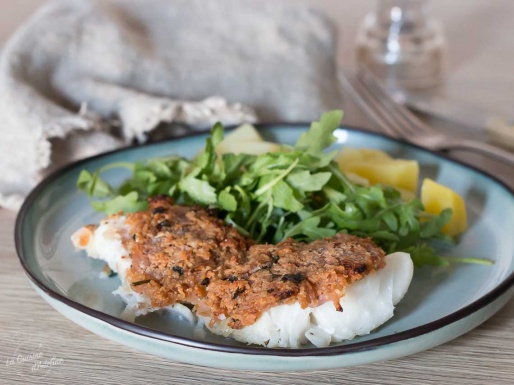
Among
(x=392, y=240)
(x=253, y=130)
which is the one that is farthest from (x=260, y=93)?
(x=392, y=240)

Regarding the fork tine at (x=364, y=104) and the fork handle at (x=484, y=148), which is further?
the fork tine at (x=364, y=104)

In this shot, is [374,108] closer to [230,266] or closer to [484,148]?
[484,148]

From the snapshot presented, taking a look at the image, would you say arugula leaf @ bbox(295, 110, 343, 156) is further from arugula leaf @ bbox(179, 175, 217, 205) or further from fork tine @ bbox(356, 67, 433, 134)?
fork tine @ bbox(356, 67, 433, 134)

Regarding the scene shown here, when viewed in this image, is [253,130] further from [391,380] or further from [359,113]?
[391,380]

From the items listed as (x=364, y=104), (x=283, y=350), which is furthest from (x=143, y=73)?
(x=283, y=350)

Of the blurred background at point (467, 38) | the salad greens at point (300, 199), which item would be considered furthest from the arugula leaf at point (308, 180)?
the blurred background at point (467, 38)

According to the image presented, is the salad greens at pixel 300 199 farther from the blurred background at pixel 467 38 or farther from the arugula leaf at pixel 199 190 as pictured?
the blurred background at pixel 467 38
